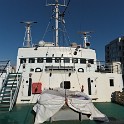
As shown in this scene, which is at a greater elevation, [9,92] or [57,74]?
[57,74]

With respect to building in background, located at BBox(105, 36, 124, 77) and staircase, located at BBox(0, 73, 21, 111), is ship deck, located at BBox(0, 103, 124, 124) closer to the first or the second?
staircase, located at BBox(0, 73, 21, 111)

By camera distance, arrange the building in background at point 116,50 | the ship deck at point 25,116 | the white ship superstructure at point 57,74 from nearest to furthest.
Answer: the ship deck at point 25,116 < the white ship superstructure at point 57,74 < the building in background at point 116,50

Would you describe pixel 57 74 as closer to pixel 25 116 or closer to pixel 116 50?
pixel 25 116

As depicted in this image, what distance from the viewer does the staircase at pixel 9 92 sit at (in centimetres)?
1436

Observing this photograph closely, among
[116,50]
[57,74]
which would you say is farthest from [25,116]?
[116,50]

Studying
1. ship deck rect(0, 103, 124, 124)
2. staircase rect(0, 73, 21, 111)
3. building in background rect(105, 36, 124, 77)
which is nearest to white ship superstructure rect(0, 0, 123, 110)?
staircase rect(0, 73, 21, 111)

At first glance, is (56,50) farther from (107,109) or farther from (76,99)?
(76,99)

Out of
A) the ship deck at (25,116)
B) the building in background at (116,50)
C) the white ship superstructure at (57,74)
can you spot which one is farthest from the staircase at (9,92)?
the building in background at (116,50)

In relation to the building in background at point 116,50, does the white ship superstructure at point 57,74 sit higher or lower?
lower

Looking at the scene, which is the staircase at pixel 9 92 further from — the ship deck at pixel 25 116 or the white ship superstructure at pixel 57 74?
the ship deck at pixel 25 116

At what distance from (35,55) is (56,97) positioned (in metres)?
8.17

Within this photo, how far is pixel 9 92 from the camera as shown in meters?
15.8

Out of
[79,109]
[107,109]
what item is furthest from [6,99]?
[107,109]

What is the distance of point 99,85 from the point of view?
17.5 m
